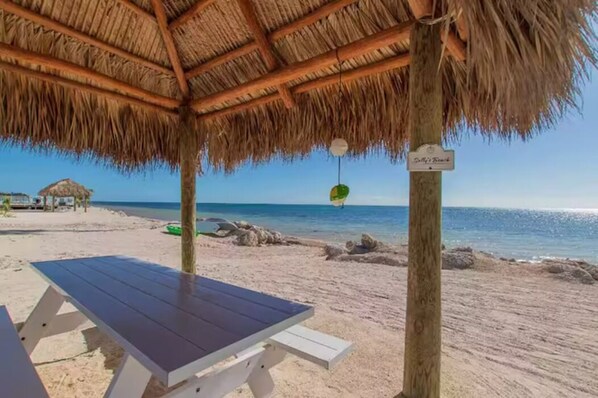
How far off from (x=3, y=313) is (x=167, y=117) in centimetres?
204

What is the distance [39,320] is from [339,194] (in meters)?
1.99

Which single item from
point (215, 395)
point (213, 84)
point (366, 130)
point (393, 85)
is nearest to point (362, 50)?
point (393, 85)

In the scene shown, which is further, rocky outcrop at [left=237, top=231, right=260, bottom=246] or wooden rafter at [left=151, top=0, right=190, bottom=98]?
rocky outcrop at [left=237, top=231, right=260, bottom=246]

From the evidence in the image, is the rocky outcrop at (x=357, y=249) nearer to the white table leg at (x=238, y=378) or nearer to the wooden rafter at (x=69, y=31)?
the wooden rafter at (x=69, y=31)

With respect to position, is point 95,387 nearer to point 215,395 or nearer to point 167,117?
point 215,395

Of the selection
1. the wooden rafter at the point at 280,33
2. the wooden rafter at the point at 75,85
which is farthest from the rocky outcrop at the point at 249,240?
the wooden rafter at the point at 280,33

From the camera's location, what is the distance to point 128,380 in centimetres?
91

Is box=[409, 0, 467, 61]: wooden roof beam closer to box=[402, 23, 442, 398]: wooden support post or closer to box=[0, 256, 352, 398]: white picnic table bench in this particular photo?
box=[402, 23, 442, 398]: wooden support post

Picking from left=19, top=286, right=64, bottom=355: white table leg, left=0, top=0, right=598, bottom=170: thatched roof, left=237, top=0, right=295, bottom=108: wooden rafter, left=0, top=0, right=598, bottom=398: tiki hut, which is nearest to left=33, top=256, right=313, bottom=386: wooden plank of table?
left=19, top=286, right=64, bottom=355: white table leg

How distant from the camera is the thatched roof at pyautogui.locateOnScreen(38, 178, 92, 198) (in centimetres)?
1659

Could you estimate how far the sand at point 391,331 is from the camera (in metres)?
1.74

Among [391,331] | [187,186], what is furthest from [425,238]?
[187,186]

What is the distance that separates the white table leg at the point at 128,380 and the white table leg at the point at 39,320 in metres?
1.15

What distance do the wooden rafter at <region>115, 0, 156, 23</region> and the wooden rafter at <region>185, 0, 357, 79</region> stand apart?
1.48 ft
